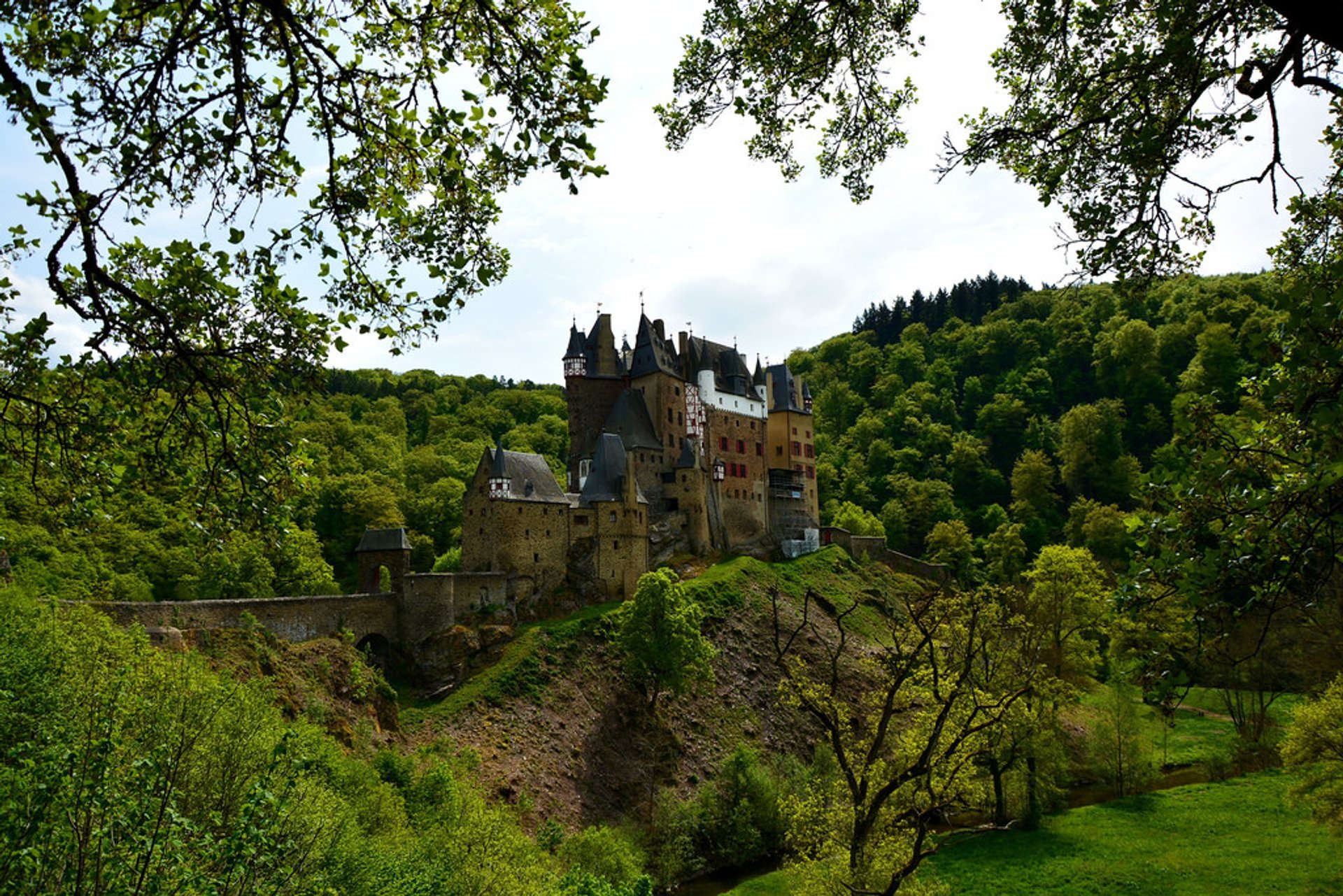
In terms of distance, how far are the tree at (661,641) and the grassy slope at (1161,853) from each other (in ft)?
34.4

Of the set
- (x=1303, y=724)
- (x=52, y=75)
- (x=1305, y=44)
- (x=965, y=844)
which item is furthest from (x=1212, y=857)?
(x=52, y=75)

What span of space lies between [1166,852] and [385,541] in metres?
32.7

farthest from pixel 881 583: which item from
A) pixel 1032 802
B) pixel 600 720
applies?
pixel 1032 802

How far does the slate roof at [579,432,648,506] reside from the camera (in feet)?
147

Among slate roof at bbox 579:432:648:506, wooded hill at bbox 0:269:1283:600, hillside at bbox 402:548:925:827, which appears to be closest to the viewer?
hillside at bbox 402:548:925:827

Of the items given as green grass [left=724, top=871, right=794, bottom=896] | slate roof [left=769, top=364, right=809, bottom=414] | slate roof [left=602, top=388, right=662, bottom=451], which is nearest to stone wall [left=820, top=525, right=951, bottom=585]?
slate roof [left=769, top=364, right=809, bottom=414]

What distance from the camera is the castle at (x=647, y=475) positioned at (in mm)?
41719

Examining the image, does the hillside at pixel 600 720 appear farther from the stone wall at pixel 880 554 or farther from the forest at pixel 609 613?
the stone wall at pixel 880 554

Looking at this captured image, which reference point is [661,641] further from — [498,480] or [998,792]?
[998,792]

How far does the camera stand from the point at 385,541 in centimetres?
3831

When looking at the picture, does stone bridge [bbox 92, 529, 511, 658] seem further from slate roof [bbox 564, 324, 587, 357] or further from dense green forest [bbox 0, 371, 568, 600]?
slate roof [bbox 564, 324, 587, 357]

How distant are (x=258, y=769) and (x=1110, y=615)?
14.3m

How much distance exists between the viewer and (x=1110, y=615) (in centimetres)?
646

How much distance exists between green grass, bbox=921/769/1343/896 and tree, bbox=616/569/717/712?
13.4m
